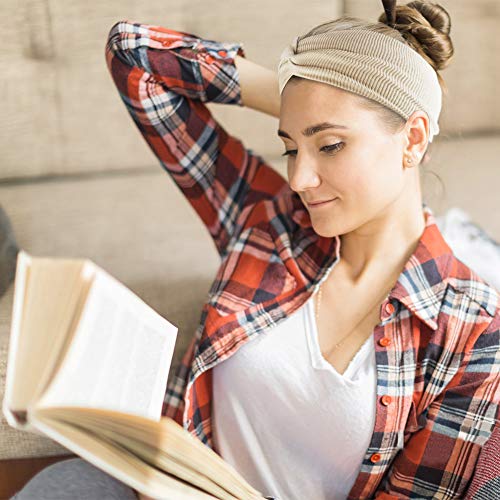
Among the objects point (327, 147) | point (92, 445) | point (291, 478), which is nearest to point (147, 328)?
point (92, 445)

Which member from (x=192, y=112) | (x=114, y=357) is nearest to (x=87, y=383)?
(x=114, y=357)

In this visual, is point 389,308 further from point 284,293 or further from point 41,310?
point 41,310

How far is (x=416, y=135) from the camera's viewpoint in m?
0.98

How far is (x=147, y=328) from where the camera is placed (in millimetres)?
658

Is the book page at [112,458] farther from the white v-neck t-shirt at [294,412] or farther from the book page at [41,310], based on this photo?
the white v-neck t-shirt at [294,412]

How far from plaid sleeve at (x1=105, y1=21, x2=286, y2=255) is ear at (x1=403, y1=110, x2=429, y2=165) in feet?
0.97

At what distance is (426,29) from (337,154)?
199 mm

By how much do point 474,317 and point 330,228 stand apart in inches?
8.9

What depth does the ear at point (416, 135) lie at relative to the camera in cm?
96

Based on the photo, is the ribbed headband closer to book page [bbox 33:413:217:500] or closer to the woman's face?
the woman's face

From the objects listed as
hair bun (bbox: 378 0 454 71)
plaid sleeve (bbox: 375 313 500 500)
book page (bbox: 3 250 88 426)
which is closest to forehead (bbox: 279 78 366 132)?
hair bun (bbox: 378 0 454 71)

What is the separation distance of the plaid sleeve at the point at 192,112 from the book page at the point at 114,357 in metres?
0.53

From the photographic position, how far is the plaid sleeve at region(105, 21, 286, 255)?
113cm

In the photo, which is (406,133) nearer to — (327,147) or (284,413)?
(327,147)
